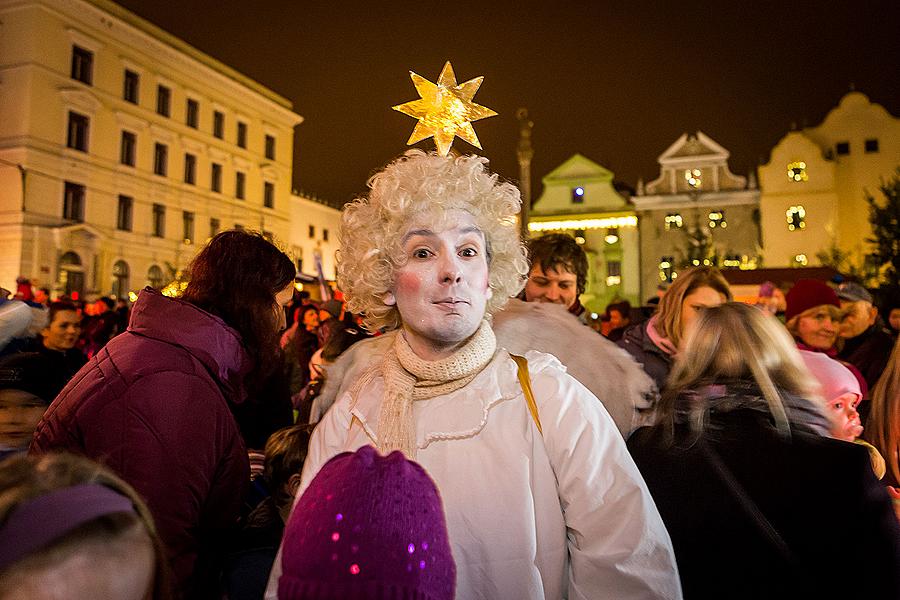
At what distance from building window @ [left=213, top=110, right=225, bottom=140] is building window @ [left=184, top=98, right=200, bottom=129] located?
1.41 m

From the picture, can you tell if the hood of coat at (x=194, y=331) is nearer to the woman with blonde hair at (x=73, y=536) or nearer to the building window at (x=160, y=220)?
the woman with blonde hair at (x=73, y=536)

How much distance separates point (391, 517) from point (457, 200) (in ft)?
4.31

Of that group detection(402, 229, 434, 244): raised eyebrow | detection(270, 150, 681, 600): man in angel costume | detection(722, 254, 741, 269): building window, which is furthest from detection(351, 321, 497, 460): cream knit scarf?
detection(722, 254, 741, 269): building window

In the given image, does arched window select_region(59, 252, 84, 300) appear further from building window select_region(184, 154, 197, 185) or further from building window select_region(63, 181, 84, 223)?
building window select_region(184, 154, 197, 185)

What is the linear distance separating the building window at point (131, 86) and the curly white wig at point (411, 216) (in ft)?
120

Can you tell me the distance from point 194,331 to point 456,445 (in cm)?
116

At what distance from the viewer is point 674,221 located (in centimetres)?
4056

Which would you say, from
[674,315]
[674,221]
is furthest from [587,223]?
[674,315]

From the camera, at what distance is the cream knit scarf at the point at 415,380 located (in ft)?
6.54

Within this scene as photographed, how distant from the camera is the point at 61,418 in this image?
90.1 inches

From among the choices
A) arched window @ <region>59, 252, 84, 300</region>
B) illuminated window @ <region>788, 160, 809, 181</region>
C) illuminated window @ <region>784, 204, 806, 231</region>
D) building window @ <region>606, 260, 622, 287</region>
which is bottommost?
arched window @ <region>59, 252, 84, 300</region>

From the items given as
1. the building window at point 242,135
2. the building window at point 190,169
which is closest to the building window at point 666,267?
the building window at point 242,135

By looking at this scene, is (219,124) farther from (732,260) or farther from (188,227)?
(732,260)

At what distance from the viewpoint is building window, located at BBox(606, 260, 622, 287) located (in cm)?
4197
